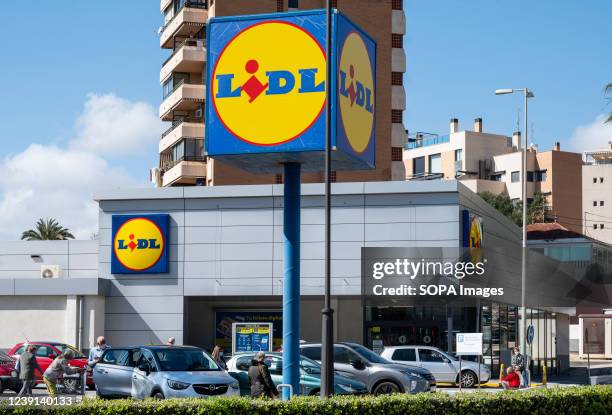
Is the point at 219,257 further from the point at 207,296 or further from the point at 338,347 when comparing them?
the point at 338,347

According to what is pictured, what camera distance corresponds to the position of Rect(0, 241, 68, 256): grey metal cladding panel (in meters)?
51.8

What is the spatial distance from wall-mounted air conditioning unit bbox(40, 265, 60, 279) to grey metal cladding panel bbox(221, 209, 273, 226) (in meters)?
9.84

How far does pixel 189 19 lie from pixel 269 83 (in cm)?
4278

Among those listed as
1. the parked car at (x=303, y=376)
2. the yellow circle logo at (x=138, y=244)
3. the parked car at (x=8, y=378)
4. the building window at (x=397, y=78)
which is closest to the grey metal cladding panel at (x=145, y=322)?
the yellow circle logo at (x=138, y=244)

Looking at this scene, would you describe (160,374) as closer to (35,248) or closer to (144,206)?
(144,206)

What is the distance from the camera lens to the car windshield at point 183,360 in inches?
1040

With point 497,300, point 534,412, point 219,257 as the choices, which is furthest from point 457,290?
point 534,412

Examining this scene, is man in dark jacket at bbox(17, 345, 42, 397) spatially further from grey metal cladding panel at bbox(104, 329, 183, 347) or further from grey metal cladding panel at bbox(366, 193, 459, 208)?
grey metal cladding panel at bbox(366, 193, 459, 208)

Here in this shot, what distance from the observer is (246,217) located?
150 ft

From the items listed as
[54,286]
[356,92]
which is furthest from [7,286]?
[356,92]

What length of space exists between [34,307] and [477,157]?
8711cm

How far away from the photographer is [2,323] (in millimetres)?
45906

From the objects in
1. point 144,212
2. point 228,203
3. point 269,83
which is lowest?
point 144,212

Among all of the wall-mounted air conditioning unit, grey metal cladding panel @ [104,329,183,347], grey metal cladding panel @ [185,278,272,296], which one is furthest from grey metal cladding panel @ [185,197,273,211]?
the wall-mounted air conditioning unit
